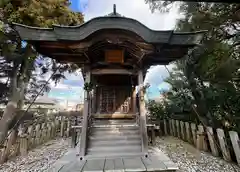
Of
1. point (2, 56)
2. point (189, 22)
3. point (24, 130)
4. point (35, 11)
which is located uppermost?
point (35, 11)

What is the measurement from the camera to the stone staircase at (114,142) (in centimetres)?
332

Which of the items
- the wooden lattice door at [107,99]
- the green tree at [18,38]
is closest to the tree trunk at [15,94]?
the green tree at [18,38]

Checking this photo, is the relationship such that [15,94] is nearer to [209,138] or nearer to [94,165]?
[94,165]

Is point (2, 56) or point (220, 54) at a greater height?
point (2, 56)

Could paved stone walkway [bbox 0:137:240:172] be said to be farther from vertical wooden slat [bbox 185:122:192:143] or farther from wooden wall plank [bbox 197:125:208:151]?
vertical wooden slat [bbox 185:122:192:143]

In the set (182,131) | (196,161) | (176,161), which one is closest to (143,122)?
(176,161)

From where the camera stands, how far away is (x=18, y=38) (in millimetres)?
5039

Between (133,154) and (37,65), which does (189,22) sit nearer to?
(133,154)

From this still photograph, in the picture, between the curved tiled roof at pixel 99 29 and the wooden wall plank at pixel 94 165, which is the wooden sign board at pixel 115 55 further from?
the wooden wall plank at pixel 94 165

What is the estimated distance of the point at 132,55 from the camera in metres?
3.63

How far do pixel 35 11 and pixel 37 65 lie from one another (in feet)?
7.02

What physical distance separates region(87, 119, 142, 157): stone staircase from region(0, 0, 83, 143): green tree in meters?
2.74

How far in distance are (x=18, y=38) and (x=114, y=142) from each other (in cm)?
454

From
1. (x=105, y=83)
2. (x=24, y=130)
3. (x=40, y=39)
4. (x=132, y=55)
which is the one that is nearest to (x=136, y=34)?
(x=132, y=55)
